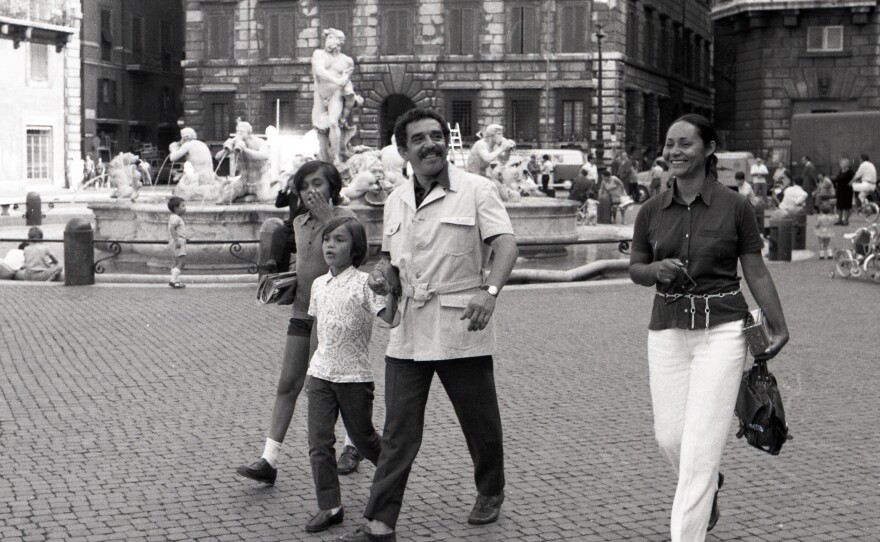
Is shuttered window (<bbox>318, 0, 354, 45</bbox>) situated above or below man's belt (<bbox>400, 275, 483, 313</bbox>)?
above

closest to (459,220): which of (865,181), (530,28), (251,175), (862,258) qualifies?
(862,258)

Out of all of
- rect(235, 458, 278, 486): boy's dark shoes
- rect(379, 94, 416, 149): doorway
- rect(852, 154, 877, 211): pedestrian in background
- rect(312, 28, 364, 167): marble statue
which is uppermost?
rect(379, 94, 416, 149): doorway

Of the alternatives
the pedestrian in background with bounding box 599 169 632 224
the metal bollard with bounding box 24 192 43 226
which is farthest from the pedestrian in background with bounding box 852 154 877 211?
the metal bollard with bounding box 24 192 43 226

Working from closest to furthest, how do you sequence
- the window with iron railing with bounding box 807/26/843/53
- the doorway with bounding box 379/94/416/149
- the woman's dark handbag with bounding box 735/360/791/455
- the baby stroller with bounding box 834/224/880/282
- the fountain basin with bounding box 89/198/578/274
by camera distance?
the woman's dark handbag with bounding box 735/360/791/455, the baby stroller with bounding box 834/224/880/282, the fountain basin with bounding box 89/198/578/274, the window with iron railing with bounding box 807/26/843/53, the doorway with bounding box 379/94/416/149

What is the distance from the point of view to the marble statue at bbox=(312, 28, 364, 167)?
19.1 metres

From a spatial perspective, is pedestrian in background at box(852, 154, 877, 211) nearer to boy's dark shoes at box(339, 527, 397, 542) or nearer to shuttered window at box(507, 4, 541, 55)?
shuttered window at box(507, 4, 541, 55)

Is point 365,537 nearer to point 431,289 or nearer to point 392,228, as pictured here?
point 431,289

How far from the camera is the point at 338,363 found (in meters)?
5.61

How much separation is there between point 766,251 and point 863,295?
5906 mm

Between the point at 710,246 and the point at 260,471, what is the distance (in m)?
2.43

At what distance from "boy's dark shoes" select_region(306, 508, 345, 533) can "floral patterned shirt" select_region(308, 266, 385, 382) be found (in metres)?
0.56

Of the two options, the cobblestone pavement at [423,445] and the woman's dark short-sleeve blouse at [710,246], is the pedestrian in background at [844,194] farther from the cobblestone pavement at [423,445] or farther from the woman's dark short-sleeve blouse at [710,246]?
the woman's dark short-sleeve blouse at [710,246]

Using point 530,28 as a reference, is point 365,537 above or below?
below

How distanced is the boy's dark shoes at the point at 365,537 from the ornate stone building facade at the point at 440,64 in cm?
4279
